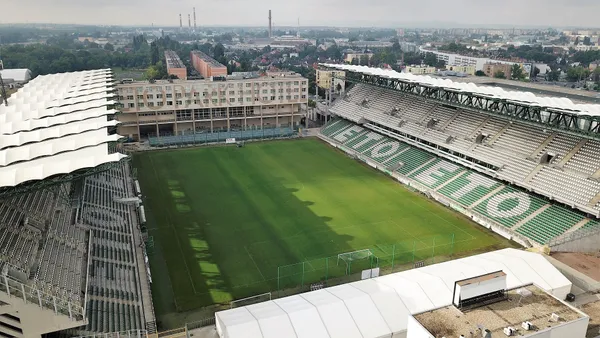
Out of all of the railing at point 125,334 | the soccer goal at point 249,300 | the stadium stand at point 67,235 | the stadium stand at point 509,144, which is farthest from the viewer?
the stadium stand at point 509,144

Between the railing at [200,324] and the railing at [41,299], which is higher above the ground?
the railing at [41,299]

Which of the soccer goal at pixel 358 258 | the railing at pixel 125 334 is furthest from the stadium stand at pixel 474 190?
the railing at pixel 125 334

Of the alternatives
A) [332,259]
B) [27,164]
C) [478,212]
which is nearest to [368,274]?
[332,259]

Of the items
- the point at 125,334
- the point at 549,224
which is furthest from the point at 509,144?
the point at 125,334

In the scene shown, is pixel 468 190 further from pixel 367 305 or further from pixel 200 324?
pixel 200 324

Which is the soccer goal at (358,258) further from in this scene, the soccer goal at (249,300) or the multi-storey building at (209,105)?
the multi-storey building at (209,105)

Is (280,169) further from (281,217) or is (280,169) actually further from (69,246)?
(69,246)

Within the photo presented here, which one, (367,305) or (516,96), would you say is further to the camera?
(516,96)
